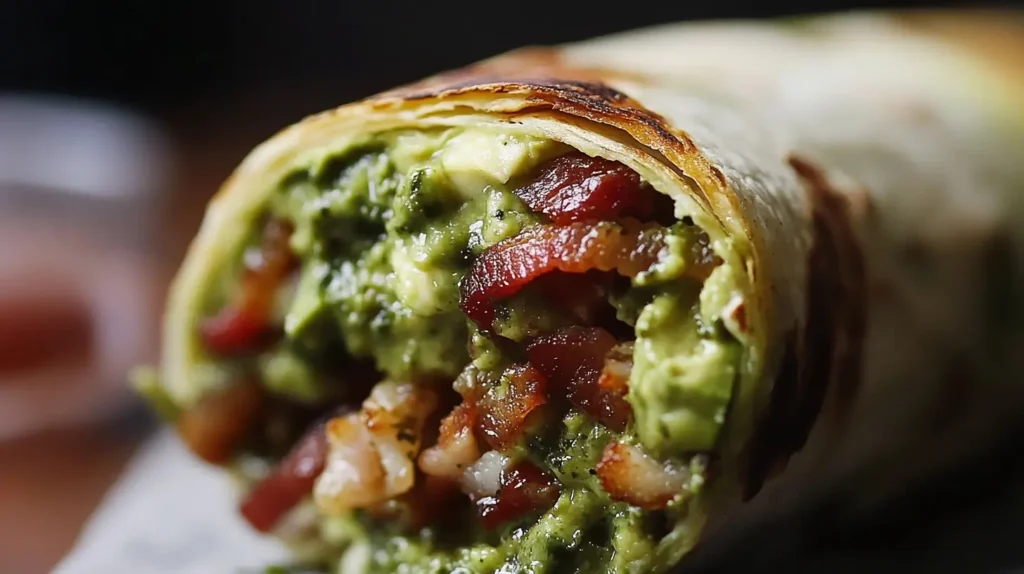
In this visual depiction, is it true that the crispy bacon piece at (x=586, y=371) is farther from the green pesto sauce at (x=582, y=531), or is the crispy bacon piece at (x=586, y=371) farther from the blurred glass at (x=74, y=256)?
the blurred glass at (x=74, y=256)

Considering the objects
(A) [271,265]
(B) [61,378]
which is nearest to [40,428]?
(B) [61,378]

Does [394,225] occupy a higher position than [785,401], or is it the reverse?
[394,225]

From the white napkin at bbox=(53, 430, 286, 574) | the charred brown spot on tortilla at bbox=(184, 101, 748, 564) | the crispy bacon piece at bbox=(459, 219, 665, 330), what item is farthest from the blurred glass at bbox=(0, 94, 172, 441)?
the crispy bacon piece at bbox=(459, 219, 665, 330)

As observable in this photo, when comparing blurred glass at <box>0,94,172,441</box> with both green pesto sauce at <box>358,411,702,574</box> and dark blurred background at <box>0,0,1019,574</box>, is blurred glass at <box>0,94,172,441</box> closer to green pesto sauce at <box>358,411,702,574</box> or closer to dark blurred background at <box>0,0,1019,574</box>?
dark blurred background at <box>0,0,1019,574</box>

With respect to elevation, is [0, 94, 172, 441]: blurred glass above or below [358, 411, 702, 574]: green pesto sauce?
below

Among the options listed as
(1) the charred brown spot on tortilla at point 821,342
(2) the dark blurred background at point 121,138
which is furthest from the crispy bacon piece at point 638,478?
(2) the dark blurred background at point 121,138

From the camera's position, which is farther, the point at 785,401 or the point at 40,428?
the point at 40,428

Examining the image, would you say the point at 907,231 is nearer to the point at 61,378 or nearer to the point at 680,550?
the point at 680,550
